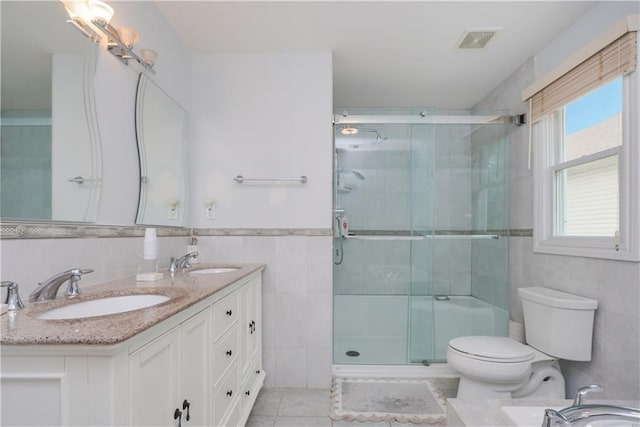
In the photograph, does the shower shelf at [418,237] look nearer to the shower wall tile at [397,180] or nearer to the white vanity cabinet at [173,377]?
the shower wall tile at [397,180]

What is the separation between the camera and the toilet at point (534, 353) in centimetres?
177

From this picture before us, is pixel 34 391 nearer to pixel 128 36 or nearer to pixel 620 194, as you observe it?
pixel 128 36

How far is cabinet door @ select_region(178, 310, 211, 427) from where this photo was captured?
106cm

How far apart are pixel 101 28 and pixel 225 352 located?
4.79 ft

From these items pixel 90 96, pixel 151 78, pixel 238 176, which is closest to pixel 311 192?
pixel 238 176

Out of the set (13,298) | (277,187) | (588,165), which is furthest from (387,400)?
(13,298)

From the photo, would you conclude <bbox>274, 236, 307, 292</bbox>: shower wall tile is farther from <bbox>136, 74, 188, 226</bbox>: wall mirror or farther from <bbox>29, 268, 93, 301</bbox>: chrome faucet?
<bbox>29, 268, 93, 301</bbox>: chrome faucet

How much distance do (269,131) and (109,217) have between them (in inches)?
48.3

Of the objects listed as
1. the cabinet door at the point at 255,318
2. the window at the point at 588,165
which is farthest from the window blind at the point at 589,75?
the cabinet door at the point at 255,318

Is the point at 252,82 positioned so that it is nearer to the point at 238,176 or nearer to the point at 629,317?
the point at 238,176

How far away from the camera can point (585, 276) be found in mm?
1847

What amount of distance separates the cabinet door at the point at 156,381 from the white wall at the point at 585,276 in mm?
1982

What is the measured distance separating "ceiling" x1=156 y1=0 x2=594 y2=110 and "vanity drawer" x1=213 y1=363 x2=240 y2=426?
198 centimetres

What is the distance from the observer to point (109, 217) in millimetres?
1544
